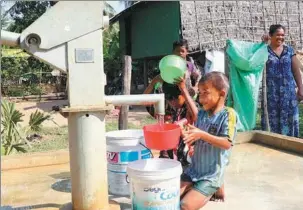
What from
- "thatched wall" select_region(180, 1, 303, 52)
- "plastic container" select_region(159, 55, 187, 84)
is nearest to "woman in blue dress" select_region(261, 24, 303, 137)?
"plastic container" select_region(159, 55, 187, 84)

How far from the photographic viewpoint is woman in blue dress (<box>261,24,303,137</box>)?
474cm

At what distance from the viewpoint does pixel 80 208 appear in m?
2.39

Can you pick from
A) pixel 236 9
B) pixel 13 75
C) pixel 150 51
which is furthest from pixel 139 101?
pixel 13 75

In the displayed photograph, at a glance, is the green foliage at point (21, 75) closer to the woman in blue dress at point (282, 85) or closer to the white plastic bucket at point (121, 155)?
the woman in blue dress at point (282, 85)

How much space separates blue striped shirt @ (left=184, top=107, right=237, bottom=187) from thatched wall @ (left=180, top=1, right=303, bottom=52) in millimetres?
7581

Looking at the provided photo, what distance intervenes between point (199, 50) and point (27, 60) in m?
12.2

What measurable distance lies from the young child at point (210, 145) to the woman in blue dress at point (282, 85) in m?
2.33

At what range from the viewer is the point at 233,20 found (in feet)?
35.0

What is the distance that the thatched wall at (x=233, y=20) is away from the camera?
1029 centimetres

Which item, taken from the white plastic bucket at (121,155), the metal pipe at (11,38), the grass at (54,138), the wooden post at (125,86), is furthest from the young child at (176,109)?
the grass at (54,138)

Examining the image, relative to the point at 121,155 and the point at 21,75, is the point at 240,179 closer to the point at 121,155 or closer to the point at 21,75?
the point at 121,155

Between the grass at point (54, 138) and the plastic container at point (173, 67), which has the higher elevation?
the plastic container at point (173, 67)

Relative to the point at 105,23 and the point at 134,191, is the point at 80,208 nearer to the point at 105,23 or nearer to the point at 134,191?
the point at 134,191

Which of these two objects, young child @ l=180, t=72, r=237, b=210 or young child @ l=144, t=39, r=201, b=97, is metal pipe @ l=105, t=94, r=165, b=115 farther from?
young child @ l=144, t=39, r=201, b=97
